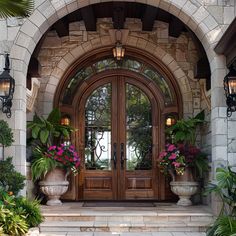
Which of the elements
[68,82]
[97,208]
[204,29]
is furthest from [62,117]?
[204,29]

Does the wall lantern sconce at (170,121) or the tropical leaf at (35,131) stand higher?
the wall lantern sconce at (170,121)

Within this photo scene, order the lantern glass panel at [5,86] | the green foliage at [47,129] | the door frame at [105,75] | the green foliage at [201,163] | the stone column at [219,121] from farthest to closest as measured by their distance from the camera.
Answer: the door frame at [105,75] → the green foliage at [47,129] → the green foliage at [201,163] → the stone column at [219,121] → the lantern glass panel at [5,86]

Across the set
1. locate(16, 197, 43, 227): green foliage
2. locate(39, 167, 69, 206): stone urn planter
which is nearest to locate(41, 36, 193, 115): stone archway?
locate(39, 167, 69, 206): stone urn planter

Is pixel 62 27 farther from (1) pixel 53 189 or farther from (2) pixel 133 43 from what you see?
(1) pixel 53 189

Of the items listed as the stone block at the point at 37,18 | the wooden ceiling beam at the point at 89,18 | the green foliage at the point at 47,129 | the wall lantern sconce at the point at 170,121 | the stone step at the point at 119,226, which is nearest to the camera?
the stone step at the point at 119,226

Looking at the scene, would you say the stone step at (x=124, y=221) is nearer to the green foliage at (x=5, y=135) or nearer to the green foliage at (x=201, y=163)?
the green foliage at (x=201, y=163)

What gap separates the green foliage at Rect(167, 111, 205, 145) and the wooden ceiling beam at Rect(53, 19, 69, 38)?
8.49ft

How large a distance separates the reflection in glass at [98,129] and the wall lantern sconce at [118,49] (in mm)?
686

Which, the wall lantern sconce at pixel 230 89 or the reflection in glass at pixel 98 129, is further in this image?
the reflection in glass at pixel 98 129

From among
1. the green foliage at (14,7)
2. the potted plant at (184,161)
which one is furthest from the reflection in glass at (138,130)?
the green foliage at (14,7)

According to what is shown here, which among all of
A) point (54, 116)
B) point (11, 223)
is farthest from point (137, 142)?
point (11, 223)

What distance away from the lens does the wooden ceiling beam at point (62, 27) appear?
833cm

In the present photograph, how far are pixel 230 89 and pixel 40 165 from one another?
124 inches

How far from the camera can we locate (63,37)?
8867 mm
